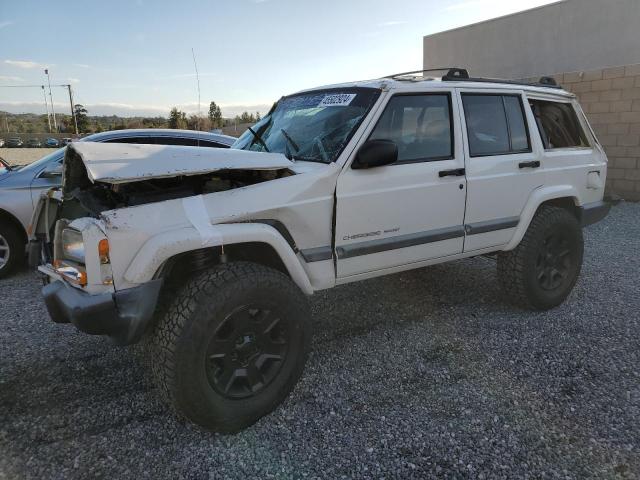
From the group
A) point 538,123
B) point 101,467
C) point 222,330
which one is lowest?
point 101,467

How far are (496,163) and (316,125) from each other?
1.46 m

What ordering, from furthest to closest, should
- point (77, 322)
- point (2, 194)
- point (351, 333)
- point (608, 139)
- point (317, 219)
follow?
point (608, 139) → point (2, 194) → point (351, 333) → point (317, 219) → point (77, 322)

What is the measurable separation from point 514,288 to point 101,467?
336cm

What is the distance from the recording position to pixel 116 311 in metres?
2.38

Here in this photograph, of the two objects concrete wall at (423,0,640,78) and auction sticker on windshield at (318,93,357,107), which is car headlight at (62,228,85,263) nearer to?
auction sticker on windshield at (318,93,357,107)

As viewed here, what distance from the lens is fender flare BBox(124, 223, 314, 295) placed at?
238cm

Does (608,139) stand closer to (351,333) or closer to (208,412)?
(351,333)

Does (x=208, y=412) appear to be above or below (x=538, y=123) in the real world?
below

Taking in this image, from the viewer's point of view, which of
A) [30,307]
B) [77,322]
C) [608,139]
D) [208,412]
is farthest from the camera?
[608,139]

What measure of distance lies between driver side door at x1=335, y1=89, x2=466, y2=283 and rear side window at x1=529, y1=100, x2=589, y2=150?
116cm

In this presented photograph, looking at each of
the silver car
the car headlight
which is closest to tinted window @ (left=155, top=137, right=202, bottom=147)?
the silver car

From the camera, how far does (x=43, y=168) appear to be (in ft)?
18.2

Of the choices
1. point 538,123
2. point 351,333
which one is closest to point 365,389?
point 351,333

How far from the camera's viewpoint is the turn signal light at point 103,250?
234 cm
